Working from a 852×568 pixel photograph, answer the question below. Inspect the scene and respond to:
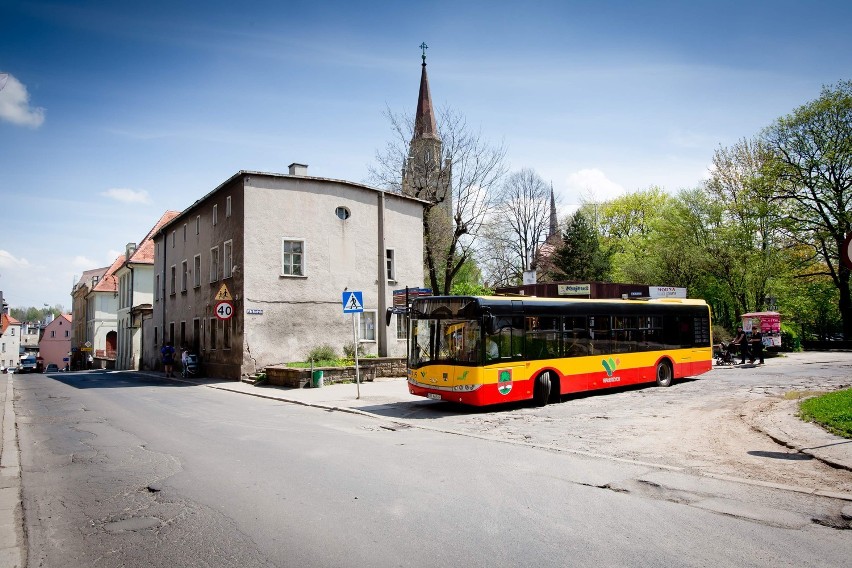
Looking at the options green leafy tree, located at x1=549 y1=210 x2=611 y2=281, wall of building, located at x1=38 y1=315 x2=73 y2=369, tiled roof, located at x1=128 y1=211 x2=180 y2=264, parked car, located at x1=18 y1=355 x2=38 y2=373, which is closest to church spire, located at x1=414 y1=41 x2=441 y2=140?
green leafy tree, located at x1=549 y1=210 x2=611 y2=281

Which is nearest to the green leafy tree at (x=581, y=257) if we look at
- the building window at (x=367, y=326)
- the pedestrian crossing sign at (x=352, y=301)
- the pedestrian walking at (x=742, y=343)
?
the pedestrian walking at (x=742, y=343)

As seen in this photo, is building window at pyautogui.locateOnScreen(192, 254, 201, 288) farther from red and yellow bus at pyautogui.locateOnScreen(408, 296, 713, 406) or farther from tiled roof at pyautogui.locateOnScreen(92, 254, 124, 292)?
tiled roof at pyautogui.locateOnScreen(92, 254, 124, 292)

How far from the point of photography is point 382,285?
28.5m

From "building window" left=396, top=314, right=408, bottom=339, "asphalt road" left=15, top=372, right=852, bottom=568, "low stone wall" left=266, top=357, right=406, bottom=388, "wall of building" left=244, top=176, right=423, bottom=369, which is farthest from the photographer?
"building window" left=396, top=314, right=408, bottom=339

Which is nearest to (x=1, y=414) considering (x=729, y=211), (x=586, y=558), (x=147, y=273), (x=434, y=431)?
(x=434, y=431)

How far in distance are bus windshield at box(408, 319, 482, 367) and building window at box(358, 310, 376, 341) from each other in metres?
13.3

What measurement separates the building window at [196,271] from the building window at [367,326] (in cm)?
980

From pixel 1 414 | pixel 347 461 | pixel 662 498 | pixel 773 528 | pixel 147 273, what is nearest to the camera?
pixel 773 528

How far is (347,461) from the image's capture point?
26.4ft

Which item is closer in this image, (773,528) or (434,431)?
(773,528)

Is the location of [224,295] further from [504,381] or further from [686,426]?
[686,426]

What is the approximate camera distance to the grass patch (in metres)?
9.36

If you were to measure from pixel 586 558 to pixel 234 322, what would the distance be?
23.0 m

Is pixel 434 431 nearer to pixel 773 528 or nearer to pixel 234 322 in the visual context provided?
pixel 773 528
